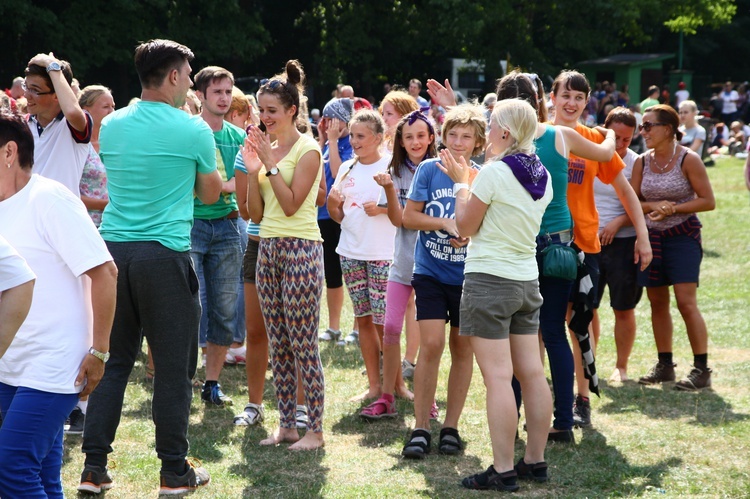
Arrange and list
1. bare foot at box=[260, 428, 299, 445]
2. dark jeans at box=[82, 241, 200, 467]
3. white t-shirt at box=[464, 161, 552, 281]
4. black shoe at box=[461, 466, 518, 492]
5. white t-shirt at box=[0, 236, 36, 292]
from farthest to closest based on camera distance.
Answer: bare foot at box=[260, 428, 299, 445] < black shoe at box=[461, 466, 518, 492] < white t-shirt at box=[464, 161, 552, 281] < dark jeans at box=[82, 241, 200, 467] < white t-shirt at box=[0, 236, 36, 292]

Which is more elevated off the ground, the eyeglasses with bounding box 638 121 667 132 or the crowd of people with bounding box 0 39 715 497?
the eyeglasses with bounding box 638 121 667 132

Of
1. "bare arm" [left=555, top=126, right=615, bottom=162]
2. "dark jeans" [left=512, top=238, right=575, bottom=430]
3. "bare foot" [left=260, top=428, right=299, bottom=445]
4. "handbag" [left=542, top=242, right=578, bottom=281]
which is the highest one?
"bare arm" [left=555, top=126, right=615, bottom=162]

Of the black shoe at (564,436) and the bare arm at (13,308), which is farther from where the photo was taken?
the black shoe at (564,436)

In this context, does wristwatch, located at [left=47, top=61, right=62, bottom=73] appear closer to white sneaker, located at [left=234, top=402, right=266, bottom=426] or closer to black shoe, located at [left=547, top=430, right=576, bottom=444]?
white sneaker, located at [left=234, top=402, right=266, bottom=426]

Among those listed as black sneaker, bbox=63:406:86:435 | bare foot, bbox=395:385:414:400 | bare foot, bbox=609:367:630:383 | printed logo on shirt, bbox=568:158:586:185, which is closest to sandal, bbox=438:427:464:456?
bare foot, bbox=395:385:414:400

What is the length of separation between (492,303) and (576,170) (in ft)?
5.09

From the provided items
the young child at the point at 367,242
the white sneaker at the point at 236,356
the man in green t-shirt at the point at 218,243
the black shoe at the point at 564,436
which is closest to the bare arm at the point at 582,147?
the young child at the point at 367,242

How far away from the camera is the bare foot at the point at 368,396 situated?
633 cm

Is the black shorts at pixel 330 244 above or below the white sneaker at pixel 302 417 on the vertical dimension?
above

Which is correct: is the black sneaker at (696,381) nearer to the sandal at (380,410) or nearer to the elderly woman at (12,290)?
the sandal at (380,410)

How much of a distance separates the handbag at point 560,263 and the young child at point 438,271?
45 centimetres

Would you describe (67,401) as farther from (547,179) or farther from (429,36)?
(429,36)

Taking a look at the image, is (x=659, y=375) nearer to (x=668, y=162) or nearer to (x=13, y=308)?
(x=668, y=162)

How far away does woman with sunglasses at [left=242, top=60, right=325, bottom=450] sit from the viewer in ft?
16.6
